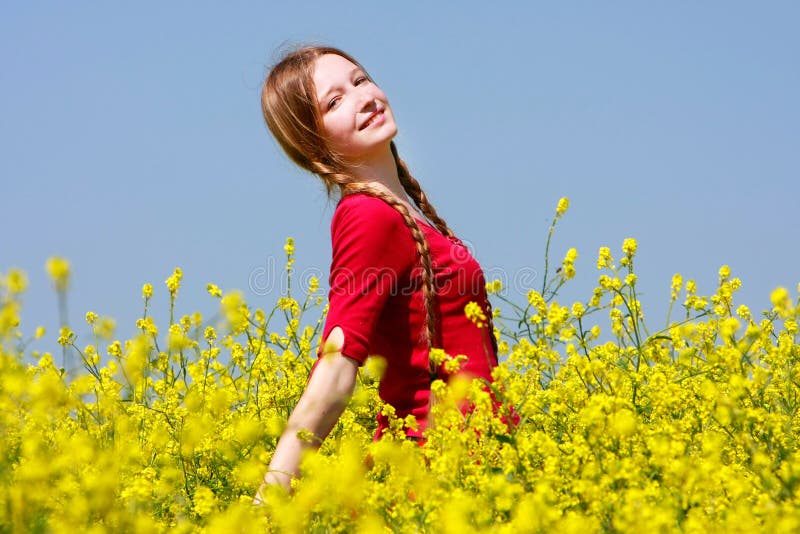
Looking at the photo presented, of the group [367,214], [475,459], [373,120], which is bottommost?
[475,459]

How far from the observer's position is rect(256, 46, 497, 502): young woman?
2.83 metres

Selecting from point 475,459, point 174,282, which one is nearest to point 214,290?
point 174,282

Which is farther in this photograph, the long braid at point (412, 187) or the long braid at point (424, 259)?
the long braid at point (412, 187)

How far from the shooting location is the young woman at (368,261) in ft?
9.29

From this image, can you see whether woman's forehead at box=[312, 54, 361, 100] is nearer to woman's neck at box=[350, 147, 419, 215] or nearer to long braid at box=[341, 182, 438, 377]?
woman's neck at box=[350, 147, 419, 215]

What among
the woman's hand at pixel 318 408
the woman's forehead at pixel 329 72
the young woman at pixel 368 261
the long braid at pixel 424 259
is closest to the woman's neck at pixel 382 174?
the young woman at pixel 368 261

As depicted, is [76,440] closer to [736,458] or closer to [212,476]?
[212,476]

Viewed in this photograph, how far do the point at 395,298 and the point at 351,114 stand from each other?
2.13 feet

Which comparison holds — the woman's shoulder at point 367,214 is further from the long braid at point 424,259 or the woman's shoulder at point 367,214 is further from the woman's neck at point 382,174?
the woman's neck at point 382,174

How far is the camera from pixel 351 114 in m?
3.35

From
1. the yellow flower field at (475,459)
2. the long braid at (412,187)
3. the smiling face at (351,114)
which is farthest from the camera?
the long braid at (412,187)

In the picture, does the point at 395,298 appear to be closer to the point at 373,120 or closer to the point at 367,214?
the point at 367,214

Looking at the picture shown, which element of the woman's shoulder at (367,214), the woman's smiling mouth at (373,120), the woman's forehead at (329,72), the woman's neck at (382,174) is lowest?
the woman's shoulder at (367,214)

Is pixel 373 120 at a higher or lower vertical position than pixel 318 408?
higher
